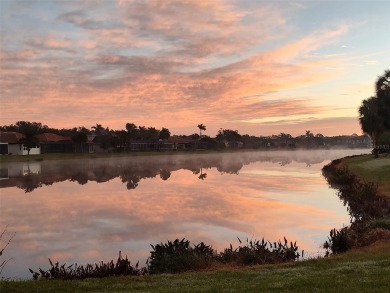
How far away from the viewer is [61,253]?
59.1ft

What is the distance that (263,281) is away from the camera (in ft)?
38.2

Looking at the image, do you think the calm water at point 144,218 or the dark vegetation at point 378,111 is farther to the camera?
the dark vegetation at point 378,111

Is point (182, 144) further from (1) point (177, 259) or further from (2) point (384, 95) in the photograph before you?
(1) point (177, 259)

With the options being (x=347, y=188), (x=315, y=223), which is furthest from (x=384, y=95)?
(x=315, y=223)

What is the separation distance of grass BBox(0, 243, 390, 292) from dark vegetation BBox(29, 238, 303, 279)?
152 cm

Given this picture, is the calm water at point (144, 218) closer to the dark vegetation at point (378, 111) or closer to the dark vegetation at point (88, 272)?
the dark vegetation at point (88, 272)

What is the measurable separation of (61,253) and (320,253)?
11248 mm

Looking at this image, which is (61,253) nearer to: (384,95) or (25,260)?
(25,260)

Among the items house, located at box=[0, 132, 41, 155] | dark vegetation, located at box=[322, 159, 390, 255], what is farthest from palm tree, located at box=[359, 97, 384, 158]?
house, located at box=[0, 132, 41, 155]

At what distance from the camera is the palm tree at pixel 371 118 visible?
Answer: 242 feet

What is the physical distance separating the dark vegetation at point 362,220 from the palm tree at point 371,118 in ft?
115

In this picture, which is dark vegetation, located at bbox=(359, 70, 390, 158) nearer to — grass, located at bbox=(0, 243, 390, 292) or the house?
grass, located at bbox=(0, 243, 390, 292)

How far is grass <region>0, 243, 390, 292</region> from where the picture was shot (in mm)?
10617

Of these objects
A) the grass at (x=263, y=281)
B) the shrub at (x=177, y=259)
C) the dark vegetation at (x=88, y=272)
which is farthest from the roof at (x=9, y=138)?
the grass at (x=263, y=281)
